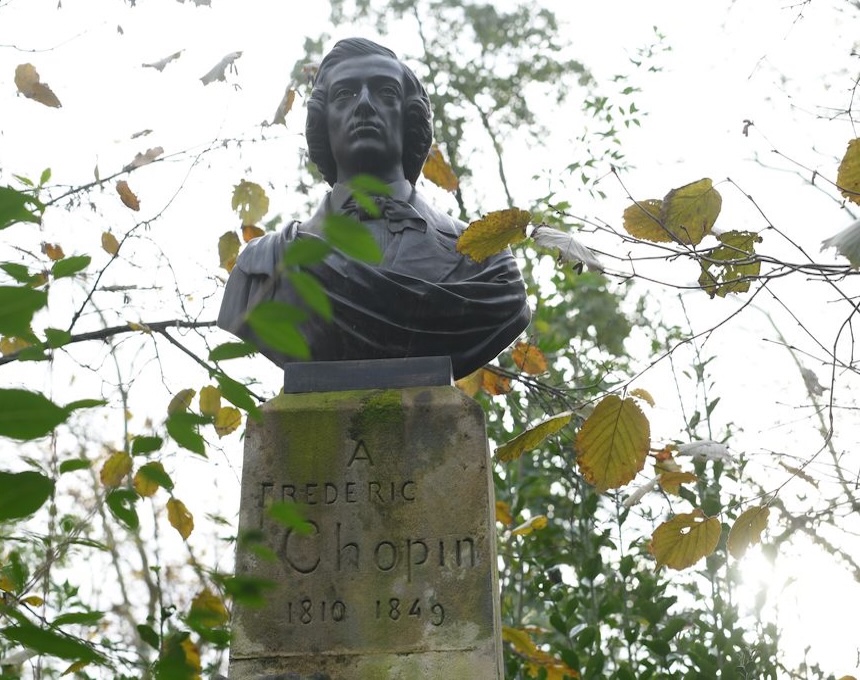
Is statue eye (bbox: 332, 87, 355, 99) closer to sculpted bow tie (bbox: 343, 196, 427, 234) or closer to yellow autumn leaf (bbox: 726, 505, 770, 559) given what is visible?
sculpted bow tie (bbox: 343, 196, 427, 234)

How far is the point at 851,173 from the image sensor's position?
3141 millimetres

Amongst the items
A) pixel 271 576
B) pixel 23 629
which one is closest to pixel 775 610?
pixel 271 576

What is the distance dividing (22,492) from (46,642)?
0.18 meters

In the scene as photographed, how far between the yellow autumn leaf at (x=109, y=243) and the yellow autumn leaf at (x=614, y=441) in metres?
3.60

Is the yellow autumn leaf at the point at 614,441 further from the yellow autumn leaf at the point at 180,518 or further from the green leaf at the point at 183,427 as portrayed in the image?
the yellow autumn leaf at the point at 180,518

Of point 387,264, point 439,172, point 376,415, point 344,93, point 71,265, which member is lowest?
point 71,265

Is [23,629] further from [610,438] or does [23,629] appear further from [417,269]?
[417,269]

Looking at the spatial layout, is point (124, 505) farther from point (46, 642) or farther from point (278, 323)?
point (278, 323)

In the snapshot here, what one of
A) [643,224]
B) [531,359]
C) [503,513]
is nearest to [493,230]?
[643,224]

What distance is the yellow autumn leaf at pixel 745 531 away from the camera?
3.35 meters

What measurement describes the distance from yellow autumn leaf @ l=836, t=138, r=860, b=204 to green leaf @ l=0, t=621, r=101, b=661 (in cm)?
237

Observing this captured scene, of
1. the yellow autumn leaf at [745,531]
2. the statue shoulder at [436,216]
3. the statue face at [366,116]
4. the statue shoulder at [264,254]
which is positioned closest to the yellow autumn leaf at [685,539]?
the yellow autumn leaf at [745,531]

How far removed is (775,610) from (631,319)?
6403 mm

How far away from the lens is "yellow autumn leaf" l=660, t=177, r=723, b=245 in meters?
3.28
